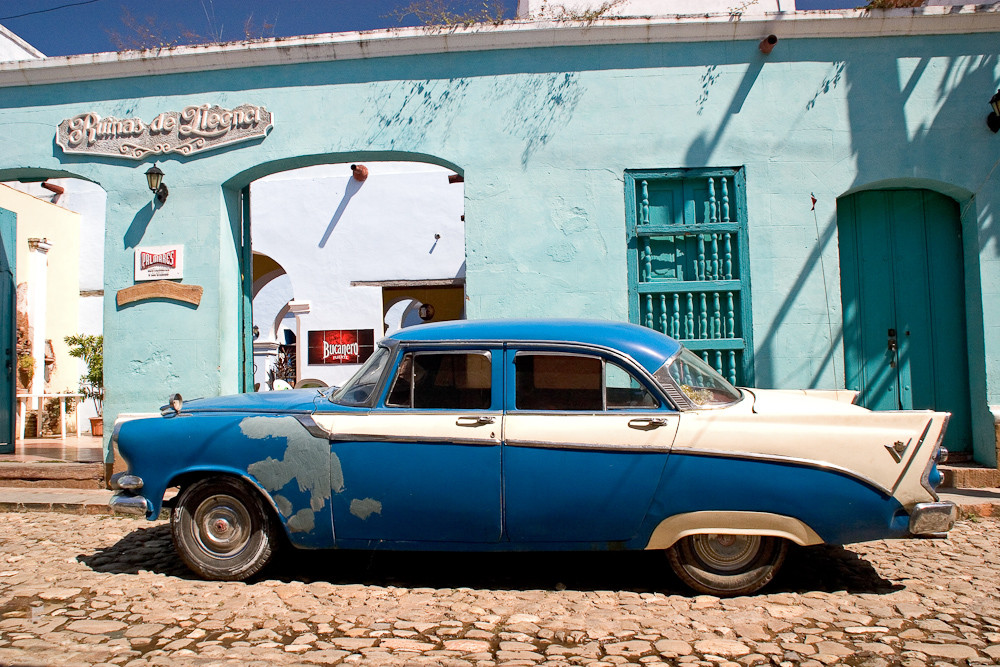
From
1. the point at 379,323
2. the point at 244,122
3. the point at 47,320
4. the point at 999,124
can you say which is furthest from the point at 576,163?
the point at 47,320

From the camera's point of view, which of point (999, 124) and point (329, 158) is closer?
point (999, 124)

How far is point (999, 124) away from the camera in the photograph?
6.65 metres

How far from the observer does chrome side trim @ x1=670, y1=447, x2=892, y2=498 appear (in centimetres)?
363

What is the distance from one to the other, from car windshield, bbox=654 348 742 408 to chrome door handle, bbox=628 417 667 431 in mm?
213

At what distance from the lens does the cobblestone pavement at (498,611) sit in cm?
311

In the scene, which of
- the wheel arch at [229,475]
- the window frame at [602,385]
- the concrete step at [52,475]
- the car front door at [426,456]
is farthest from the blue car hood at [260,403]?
the concrete step at [52,475]

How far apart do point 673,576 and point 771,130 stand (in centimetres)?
457

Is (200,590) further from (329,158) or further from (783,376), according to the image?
(783,376)

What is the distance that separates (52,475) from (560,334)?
5.87m

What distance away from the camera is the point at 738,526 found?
3.71 metres

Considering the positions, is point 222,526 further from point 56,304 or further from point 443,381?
point 56,304

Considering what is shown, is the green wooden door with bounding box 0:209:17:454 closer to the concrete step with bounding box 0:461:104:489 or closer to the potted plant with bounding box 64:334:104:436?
the concrete step with bounding box 0:461:104:489

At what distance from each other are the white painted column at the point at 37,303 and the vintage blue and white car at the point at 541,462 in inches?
410

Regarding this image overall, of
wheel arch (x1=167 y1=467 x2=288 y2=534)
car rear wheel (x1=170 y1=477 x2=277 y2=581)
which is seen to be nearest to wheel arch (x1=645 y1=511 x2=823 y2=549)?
wheel arch (x1=167 y1=467 x2=288 y2=534)
